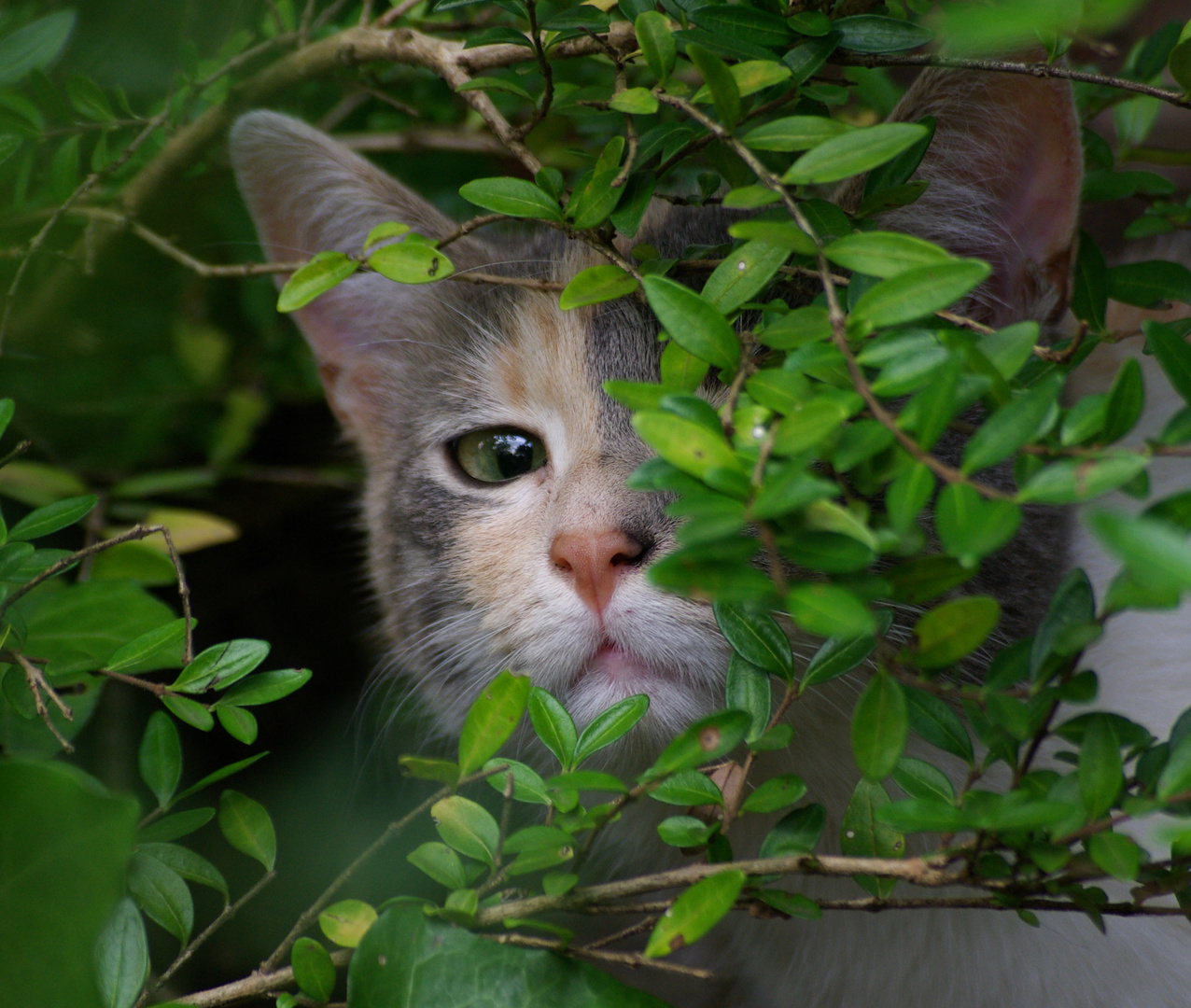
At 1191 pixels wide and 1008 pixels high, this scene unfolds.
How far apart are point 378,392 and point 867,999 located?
1.38 m

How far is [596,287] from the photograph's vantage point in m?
0.88

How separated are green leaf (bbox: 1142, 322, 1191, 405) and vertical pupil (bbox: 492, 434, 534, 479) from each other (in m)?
0.96

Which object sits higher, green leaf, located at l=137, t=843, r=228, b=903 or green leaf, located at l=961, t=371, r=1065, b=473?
green leaf, located at l=961, t=371, r=1065, b=473

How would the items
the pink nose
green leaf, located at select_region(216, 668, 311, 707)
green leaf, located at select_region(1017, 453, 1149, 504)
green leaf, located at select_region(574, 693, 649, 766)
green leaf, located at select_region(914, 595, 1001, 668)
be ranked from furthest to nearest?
1. the pink nose
2. green leaf, located at select_region(216, 668, 311, 707)
3. green leaf, located at select_region(574, 693, 649, 766)
4. green leaf, located at select_region(914, 595, 1001, 668)
5. green leaf, located at select_region(1017, 453, 1149, 504)

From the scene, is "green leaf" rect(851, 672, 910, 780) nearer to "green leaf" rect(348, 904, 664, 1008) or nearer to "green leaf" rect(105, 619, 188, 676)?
"green leaf" rect(348, 904, 664, 1008)

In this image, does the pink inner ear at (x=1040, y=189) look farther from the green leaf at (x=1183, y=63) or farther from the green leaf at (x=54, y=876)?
the green leaf at (x=54, y=876)

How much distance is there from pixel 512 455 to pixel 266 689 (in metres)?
0.65

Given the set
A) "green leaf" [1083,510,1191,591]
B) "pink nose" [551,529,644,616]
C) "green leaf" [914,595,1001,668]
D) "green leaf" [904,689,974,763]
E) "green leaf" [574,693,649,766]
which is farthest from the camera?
"pink nose" [551,529,644,616]

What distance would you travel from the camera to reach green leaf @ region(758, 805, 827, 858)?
75cm

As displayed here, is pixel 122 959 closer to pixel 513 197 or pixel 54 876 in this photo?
pixel 54 876

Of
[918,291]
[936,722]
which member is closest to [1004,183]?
[918,291]

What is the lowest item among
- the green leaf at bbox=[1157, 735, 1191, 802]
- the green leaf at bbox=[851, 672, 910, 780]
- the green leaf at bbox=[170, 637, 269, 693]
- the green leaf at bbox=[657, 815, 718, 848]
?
the green leaf at bbox=[657, 815, 718, 848]

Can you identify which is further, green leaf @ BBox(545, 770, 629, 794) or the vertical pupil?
the vertical pupil

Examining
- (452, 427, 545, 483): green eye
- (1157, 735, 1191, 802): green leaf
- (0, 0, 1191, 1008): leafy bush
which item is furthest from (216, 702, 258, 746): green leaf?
(1157, 735, 1191, 802): green leaf
